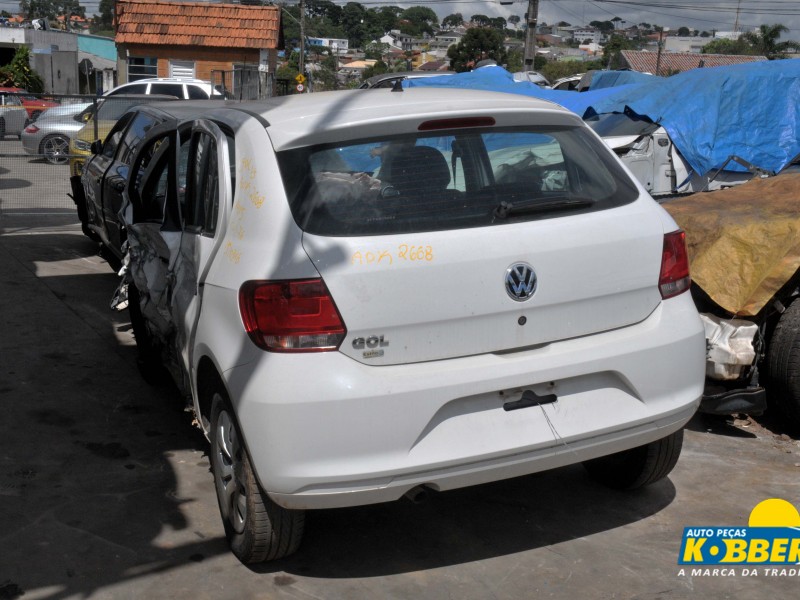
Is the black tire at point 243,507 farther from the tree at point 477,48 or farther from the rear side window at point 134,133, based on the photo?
the tree at point 477,48

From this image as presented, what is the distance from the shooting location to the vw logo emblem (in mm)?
3508

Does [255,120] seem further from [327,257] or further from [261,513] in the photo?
[261,513]

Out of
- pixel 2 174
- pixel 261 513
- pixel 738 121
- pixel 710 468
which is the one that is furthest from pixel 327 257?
pixel 2 174

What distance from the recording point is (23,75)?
40125 millimetres

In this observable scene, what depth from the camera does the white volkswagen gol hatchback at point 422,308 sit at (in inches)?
132

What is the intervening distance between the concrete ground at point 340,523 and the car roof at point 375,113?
69.1 inches

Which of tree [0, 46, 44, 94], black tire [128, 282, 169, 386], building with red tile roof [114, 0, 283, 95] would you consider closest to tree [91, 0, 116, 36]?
tree [0, 46, 44, 94]

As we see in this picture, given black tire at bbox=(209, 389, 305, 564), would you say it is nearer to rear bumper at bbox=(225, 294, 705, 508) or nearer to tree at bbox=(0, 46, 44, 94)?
rear bumper at bbox=(225, 294, 705, 508)

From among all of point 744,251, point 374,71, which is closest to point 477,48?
point 374,71

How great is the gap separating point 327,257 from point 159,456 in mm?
2204

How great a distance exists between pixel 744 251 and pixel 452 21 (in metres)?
197

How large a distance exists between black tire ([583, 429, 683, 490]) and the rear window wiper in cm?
111

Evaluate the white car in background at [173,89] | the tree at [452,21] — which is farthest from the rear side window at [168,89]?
the tree at [452,21]

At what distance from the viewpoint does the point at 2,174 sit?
52.0 feet
